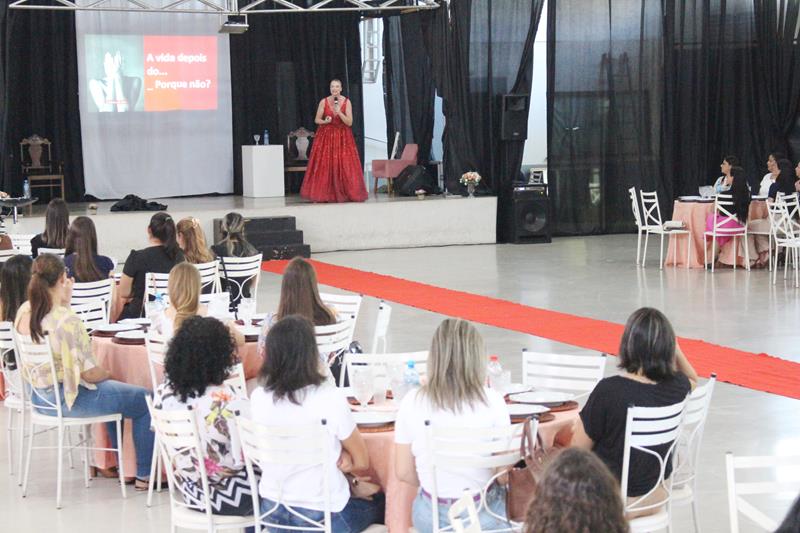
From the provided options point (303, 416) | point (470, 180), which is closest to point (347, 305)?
point (303, 416)

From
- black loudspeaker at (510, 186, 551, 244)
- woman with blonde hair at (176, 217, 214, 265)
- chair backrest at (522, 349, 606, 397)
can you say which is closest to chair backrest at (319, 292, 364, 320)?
woman with blonde hair at (176, 217, 214, 265)

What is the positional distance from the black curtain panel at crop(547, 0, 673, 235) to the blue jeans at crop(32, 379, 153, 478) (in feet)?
37.9

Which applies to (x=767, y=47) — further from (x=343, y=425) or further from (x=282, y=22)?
(x=343, y=425)

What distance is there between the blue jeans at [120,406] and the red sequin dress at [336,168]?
9876mm

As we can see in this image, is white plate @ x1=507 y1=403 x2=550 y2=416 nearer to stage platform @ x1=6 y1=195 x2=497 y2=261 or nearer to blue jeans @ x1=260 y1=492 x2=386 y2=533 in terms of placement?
blue jeans @ x1=260 y1=492 x2=386 y2=533

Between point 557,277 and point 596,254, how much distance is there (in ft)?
7.07

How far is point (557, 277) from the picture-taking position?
12523mm

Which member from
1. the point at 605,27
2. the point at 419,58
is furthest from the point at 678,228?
the point at 419,58

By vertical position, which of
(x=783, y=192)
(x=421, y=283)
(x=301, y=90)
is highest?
(x=301, y=90)

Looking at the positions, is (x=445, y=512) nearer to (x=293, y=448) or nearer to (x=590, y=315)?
(x=293, y=448)

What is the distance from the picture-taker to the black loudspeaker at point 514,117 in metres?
15.8

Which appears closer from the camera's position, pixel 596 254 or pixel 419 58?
pixel 596 254

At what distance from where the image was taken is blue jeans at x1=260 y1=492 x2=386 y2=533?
4047mm

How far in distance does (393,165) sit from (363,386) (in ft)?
40.9
